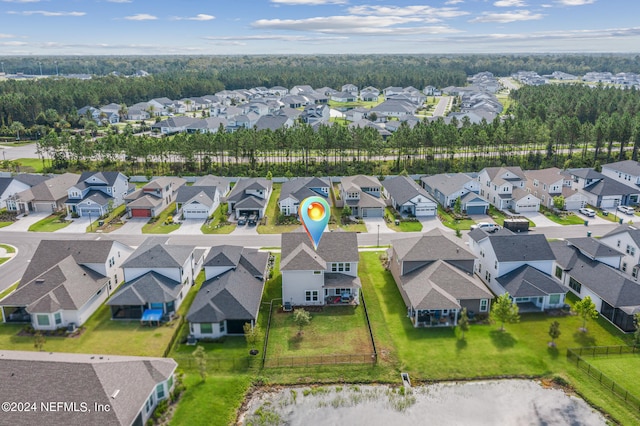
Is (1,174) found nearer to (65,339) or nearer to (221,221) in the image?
(221,221)

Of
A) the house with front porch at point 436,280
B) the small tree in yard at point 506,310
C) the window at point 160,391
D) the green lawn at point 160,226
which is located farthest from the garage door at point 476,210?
the window at point 160,391

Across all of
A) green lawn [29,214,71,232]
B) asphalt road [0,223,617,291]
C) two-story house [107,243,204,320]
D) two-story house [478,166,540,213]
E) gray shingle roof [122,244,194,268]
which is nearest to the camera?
two-story house [107,243,204,320]

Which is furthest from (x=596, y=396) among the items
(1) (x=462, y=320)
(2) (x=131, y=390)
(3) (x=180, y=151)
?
(3) (x=180, y=151)

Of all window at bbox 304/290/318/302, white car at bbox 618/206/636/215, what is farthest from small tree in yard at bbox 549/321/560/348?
white car at bbox 618/206/636/215

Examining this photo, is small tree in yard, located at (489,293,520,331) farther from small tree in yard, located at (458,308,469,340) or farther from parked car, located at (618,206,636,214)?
parked car, located at (618,206,636,214)

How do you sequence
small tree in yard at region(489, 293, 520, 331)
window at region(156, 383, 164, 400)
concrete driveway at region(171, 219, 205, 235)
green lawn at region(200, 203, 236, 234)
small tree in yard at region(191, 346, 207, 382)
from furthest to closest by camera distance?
green lawn at region(200, 203, 236, 234) < concrete driveway at region(171, 219, 205, 235) < small tree in yard at region(489, 293, 520, 331) < small tree in yard at region(191, 346, 207, 382) < window at region(156, 383, 164, 400)

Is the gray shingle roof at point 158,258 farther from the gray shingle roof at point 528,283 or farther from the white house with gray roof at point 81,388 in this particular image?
the gray shingle roof at point 528,283


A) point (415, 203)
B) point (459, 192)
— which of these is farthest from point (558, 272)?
point (459, 192)
